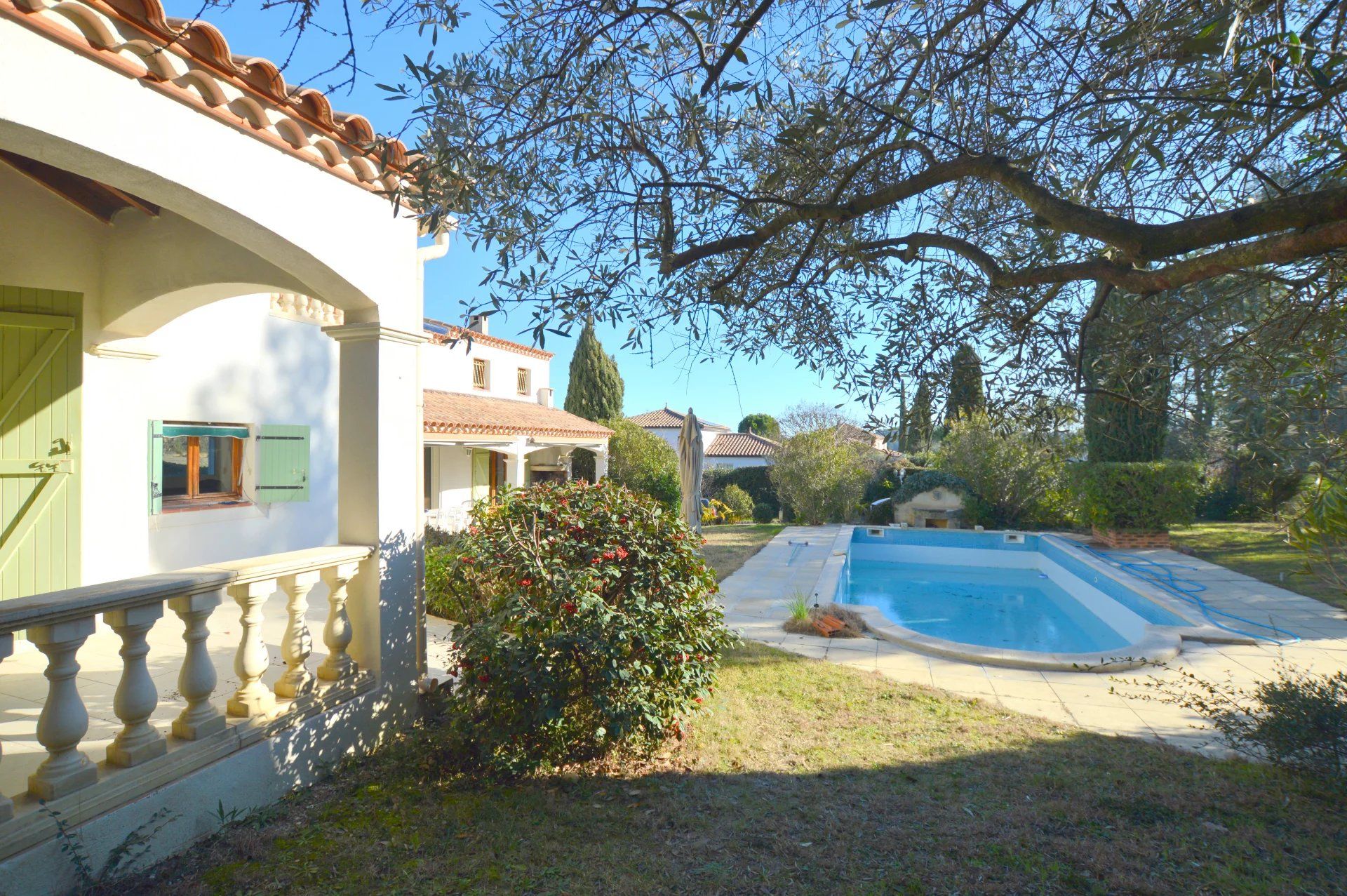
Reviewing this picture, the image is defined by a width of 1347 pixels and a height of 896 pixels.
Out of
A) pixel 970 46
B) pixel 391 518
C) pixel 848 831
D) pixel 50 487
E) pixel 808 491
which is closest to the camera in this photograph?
pixel 848 831

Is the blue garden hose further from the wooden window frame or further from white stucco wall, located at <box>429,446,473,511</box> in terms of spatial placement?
white stucco wall, located at <box>429,446,473,511</box>

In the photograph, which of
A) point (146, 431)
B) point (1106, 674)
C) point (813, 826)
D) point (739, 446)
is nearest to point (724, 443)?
point (739, 446)

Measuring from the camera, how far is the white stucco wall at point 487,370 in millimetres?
19867

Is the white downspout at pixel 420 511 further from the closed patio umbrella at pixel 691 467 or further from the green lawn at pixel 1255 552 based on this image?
the green lawn at pixel 1255 552

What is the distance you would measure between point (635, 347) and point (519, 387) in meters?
21.1

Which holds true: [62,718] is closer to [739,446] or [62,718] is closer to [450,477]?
[450,477]

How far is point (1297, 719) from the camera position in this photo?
391cm

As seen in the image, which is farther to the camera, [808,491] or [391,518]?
[808,491]

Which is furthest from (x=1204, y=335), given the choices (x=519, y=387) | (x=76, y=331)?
(x=519, y=387)

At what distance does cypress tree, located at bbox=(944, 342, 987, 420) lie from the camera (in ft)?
13.1

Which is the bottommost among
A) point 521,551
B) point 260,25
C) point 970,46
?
point 521,551

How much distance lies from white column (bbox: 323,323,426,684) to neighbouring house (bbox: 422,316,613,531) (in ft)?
27.9

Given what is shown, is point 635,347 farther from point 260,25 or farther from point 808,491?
point 808,491

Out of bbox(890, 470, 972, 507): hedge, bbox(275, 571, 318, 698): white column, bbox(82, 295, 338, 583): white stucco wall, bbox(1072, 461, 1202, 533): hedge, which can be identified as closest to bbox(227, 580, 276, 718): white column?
A: bbox(275, 571, 318, 698): white column
